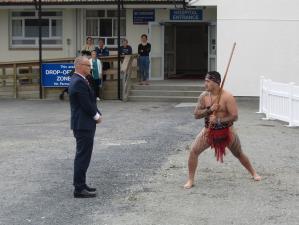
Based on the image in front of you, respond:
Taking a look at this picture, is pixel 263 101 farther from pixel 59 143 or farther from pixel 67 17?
pixel 67 17

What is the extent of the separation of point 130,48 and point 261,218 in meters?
16.1

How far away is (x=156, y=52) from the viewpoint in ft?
81.1

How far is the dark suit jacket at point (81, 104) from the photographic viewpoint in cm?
806

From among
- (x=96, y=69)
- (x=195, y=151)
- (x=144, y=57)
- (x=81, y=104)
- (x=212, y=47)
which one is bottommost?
(x=195, y=151)

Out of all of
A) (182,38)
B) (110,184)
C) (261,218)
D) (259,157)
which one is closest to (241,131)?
(259,157)

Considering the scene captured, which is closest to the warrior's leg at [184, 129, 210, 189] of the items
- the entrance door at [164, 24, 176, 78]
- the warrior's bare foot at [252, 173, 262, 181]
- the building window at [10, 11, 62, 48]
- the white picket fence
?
the warrior's bare foot at [252, 173, 262, 181]

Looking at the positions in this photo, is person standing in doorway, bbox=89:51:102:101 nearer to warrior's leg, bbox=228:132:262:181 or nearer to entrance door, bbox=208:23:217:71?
entrance door, bbox=208:23:217:71

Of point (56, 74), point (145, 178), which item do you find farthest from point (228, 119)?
point (56, 74)

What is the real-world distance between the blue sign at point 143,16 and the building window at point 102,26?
94cm

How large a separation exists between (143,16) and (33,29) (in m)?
4.43

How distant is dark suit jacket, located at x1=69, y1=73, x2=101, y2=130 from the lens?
806 cm

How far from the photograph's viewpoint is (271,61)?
21391 mm

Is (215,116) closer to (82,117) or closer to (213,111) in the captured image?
(213,111)

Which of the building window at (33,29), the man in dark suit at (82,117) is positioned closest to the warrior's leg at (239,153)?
the man in dark suit at (82,117)
